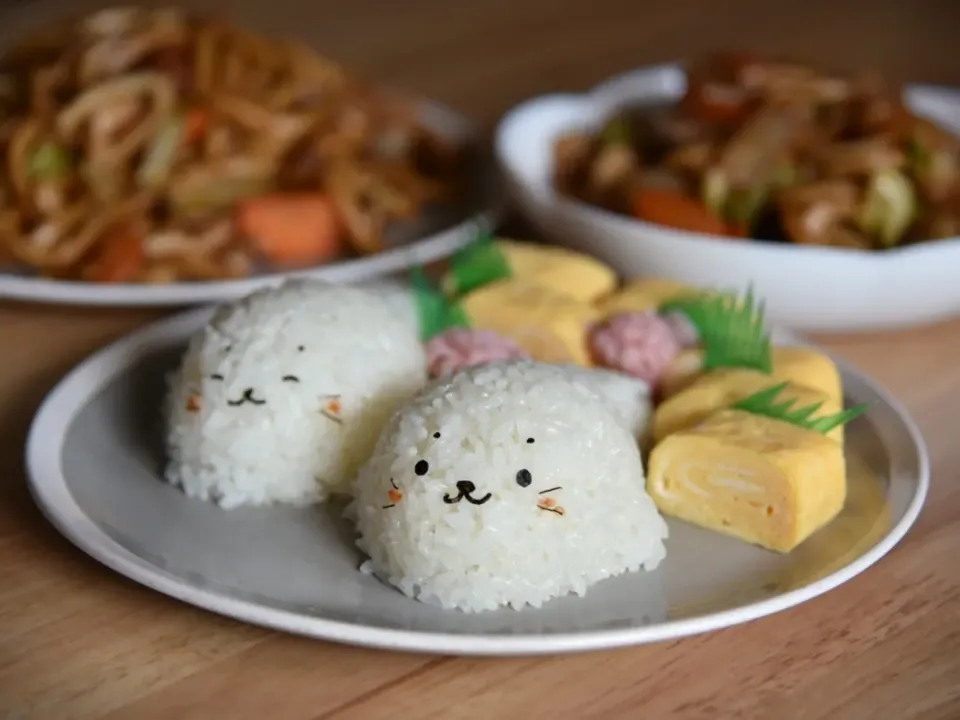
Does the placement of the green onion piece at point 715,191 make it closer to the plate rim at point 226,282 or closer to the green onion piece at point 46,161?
the plate rim at point 226,282

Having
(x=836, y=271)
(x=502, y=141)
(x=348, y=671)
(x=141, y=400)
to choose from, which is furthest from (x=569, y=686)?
(x=502, y=141)

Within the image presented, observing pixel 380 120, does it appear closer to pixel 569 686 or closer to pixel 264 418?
pixel 264 418

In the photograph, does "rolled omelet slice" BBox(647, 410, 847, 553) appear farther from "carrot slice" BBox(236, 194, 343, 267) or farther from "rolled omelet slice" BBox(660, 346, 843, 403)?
"carrot slice" BBox(236, 194, 343, 267)

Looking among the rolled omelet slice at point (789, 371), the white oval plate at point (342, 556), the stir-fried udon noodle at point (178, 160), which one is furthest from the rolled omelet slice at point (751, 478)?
the stir-fried udon noodle at point (178, 160)

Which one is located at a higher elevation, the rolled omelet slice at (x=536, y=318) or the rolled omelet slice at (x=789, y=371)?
the rolled omelet slice at (x=536, y=318)

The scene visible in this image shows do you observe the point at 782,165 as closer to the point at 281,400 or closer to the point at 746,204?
the point at 746,204

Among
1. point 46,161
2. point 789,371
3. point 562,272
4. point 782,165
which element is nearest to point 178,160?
point 46,161
